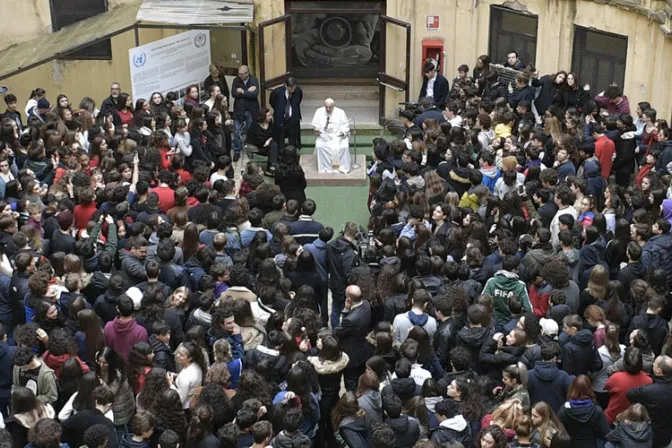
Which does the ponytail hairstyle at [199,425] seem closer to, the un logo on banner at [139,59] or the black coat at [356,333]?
the black coat at [356,333]

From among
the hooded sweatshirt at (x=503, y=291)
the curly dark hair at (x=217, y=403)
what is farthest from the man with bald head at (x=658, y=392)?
the curly dark hair at (x=217, y=403)

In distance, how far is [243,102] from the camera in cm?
1808

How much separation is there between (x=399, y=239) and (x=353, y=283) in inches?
36.4

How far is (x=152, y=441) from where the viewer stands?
8.84 metres

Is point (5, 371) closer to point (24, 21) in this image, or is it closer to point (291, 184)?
point (291, 184)

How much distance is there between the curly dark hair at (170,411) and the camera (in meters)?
8.36

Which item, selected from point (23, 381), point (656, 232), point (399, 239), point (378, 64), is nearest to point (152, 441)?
point (23, 381)

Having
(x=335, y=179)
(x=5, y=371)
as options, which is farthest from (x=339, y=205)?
(x=5, y=371)

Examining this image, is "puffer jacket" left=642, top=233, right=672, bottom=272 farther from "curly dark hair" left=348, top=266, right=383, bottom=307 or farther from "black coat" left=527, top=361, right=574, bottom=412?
"curly dark hair" left=348, top=266, right=383, bottom=307

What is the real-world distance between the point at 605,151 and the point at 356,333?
20.2 ft

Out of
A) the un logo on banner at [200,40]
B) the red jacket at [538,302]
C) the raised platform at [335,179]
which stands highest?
the un logo on banner at [200,40]

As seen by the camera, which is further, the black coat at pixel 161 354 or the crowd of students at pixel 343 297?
the black coat at pixel 161 354

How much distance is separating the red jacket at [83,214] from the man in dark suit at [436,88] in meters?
8.10

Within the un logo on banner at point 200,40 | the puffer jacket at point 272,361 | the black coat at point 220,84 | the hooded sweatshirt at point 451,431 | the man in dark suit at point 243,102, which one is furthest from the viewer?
the un logo on banner at point 200,40
